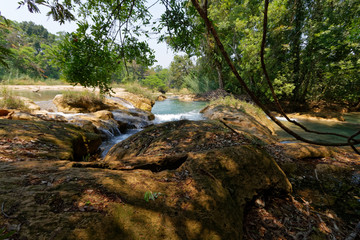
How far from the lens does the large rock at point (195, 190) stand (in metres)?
1.43

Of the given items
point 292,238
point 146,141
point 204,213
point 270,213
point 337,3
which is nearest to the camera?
point 204,213

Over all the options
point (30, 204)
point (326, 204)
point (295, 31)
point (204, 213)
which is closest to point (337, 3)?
point (295, 31)

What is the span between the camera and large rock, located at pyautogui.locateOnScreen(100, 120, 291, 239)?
143 centimetres

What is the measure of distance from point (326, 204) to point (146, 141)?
3959 mm

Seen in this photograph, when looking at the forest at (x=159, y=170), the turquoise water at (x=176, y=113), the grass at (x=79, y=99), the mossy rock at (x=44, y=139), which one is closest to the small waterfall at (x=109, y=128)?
the forest at (x=159, y=170)

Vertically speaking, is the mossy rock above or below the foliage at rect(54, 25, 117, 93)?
below

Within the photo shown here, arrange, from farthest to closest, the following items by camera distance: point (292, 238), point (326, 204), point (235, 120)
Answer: point (235, 120) → point (326, 204) → point (292, 238)

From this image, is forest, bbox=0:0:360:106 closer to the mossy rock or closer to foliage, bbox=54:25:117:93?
foliage, bbox=54:25:117:93

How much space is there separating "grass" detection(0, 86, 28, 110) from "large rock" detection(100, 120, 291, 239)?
8.08 m

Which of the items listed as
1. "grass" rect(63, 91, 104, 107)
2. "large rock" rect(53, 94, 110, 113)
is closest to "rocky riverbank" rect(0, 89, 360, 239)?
"large rock" rect(53, 94, 110, 113)

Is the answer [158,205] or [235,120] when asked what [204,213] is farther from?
[235,120]

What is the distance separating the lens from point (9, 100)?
662 cm

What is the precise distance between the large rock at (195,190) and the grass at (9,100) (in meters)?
8.08

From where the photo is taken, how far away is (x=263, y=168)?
97.8 inches
